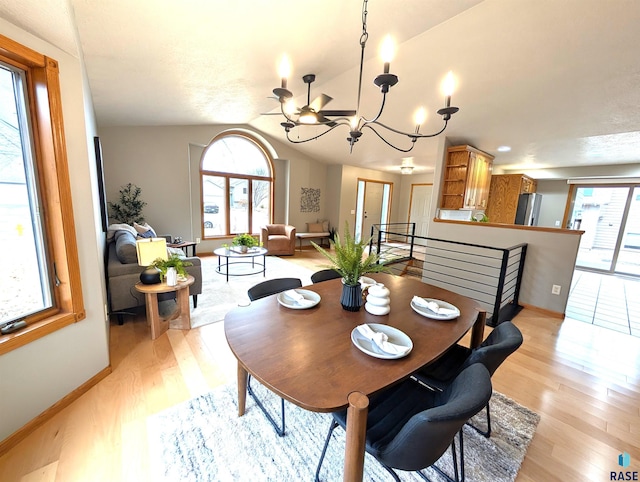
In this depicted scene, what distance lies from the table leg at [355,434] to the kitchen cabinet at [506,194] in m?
6.00

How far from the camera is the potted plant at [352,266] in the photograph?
146 centimetres

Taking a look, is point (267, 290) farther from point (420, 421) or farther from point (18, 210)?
point (18, 210)

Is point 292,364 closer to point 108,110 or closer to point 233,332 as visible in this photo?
point 233,332

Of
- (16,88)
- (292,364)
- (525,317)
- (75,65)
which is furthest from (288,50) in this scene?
(525,317)

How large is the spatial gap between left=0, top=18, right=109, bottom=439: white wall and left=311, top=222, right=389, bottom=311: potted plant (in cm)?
159

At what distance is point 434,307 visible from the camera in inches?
59.9

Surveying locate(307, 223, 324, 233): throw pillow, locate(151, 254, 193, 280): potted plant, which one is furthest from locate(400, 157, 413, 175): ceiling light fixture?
locate(151, 254, 193, 280): potted plant

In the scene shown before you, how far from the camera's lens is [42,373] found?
1525mm

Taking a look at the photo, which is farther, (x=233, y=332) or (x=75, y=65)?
(x=75, y=65)

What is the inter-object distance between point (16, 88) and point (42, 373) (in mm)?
1655

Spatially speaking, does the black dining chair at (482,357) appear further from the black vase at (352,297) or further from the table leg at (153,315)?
the table leg at (153,315)

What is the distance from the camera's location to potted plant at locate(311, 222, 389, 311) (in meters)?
1.46

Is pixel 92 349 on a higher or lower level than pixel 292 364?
Result: lower

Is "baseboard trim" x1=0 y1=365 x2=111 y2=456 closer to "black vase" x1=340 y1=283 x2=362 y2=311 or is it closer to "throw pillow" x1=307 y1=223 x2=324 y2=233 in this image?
"black vase" x1=340 y1=283 x2=362 y2=311
